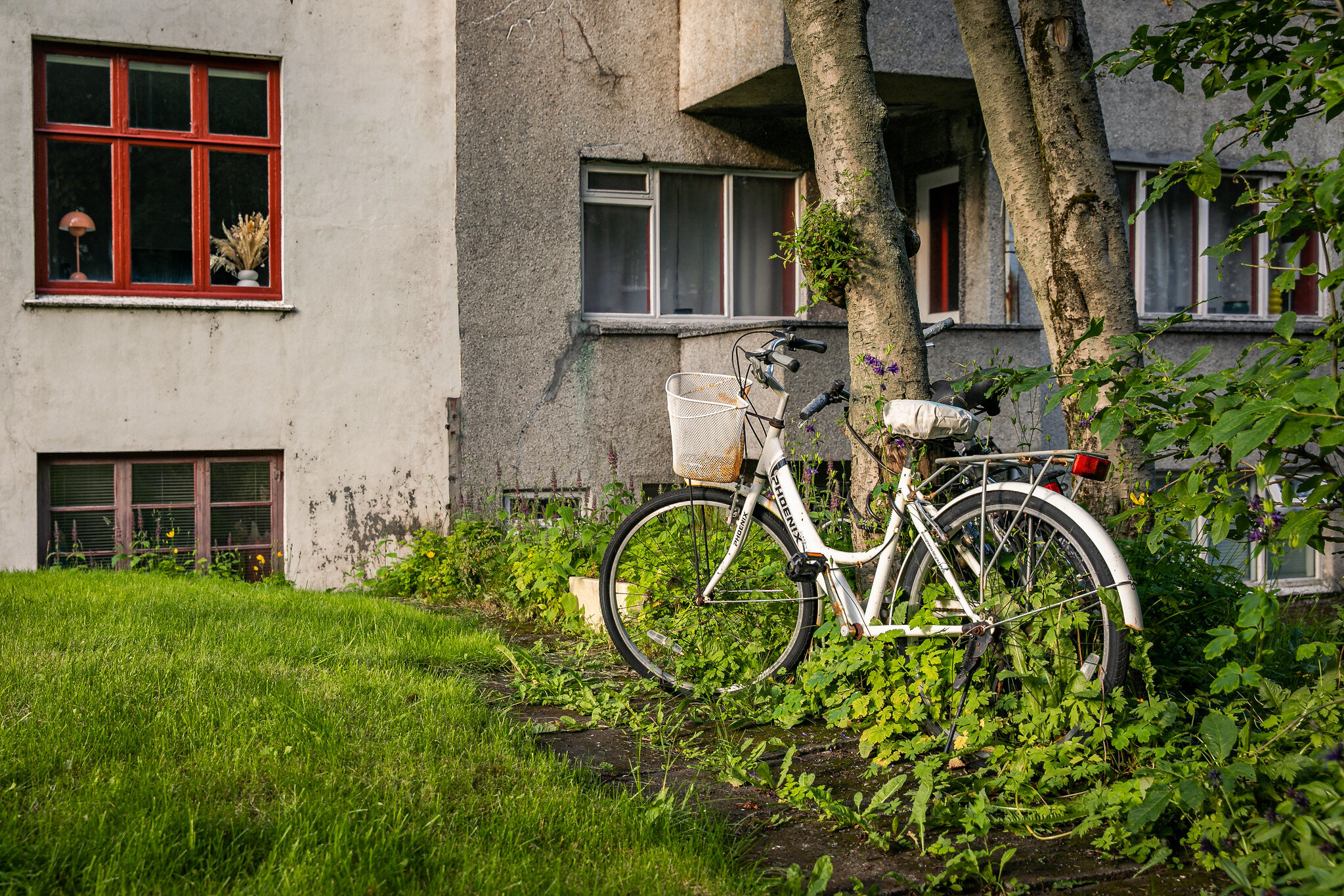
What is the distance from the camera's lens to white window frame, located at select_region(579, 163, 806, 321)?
886 centimetres

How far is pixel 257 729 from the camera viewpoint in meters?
3.11

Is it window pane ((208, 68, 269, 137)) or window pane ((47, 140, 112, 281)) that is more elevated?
window pane ((208, 68, 269, 137))

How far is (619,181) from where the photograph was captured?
8992mm

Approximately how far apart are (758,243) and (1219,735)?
7.36 m

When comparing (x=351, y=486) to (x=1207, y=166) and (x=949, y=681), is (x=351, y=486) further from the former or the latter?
(x=1207, y=166)

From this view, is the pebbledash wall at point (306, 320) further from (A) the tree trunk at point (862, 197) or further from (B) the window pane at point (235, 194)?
(A) the tree trunk at point (862, 197)

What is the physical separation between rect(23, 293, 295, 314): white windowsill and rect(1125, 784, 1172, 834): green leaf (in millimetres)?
6977

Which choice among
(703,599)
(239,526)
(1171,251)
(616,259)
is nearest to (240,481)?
(239,526)

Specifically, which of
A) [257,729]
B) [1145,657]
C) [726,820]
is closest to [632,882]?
[726,820]

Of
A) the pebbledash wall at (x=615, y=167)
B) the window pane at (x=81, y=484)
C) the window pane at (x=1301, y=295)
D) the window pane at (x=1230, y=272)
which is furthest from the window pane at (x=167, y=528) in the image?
the window pane at (x=1301, y=295)

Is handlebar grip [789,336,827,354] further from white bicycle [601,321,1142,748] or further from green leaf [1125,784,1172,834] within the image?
green leaf [1125,784,1172,834]

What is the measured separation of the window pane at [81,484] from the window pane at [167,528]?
0.28 meters

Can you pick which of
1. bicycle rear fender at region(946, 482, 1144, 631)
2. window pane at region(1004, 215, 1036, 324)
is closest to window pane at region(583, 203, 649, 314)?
window pane at region(1004, 215, 1036, 324)

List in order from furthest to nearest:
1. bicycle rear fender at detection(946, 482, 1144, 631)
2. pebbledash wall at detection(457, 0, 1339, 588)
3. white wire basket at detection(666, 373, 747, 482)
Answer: pebbledash wall at detection(457, 0, 1339, 588) → white wire basket at detection(666, 373, 747, 482) → bicycle rear fender at detection(946, 482, 1144, 631)
